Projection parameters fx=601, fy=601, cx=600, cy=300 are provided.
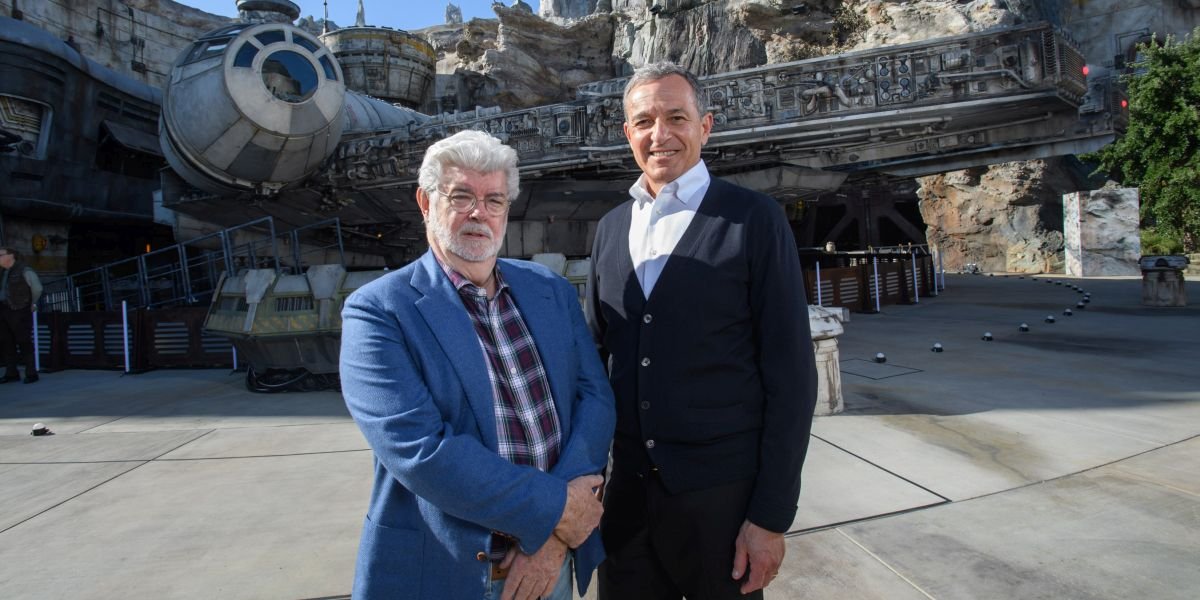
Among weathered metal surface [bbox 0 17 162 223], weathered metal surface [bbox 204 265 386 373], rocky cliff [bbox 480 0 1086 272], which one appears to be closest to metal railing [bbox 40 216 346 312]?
weathered metal surface [bbox 0 17 162 223]

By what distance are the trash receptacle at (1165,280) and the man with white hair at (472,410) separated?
15031 millimetres

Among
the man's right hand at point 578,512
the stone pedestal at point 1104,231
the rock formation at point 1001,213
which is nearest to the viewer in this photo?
the man's right hand at point 578,512

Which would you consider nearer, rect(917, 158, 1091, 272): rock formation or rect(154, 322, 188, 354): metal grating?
rect(154, 322, 188, 354): metal grating

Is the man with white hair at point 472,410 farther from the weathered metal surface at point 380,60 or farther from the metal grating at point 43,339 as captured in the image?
the weathered metal surface at point 380,60

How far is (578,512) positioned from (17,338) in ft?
37.8

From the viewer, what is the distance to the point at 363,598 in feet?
5.35

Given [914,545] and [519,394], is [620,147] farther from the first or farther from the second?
[519,394]

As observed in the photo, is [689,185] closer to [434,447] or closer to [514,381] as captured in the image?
[514,381]

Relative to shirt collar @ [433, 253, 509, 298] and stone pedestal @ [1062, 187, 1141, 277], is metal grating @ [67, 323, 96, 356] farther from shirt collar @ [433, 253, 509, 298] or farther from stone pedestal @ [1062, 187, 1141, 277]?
stone pedestal @ [1062, 187, 1141, 277]

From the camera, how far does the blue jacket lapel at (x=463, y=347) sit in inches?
64.9

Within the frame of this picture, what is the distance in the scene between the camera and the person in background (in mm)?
8992

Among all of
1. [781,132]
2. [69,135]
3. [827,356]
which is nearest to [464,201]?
[827,356]

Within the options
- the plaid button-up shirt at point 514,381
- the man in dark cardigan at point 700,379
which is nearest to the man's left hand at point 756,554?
the man in dark cardigan at point 700,379

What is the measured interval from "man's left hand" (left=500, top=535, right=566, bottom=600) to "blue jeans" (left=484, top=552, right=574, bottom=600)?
0.02m
